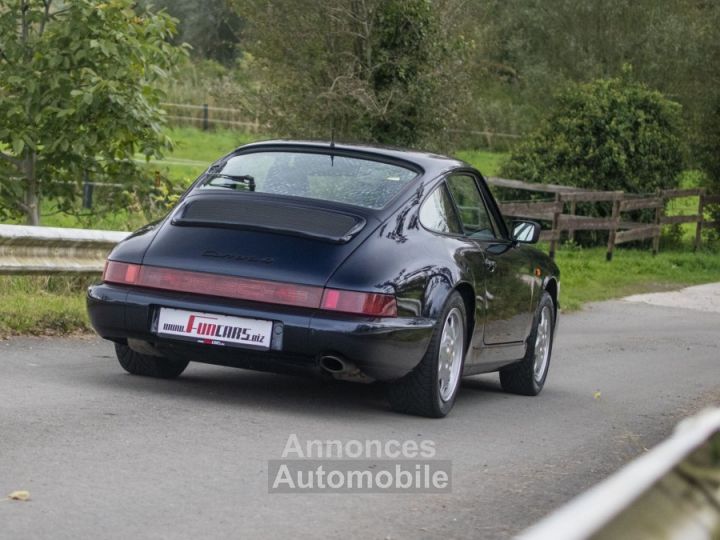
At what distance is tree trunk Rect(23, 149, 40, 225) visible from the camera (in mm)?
14539

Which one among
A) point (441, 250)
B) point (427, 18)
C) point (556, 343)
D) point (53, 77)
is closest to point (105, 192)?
point (53, 77)

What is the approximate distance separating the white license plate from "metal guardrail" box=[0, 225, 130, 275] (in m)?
3.52

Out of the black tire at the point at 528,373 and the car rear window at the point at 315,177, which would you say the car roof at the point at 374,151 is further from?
the black tire at the point at 528,373

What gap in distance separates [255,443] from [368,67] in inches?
→ 627

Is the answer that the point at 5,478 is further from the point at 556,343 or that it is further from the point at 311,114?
the point at 311,114

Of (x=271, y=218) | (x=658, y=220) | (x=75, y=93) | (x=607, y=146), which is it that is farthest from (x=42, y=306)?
(x=607, y=146)

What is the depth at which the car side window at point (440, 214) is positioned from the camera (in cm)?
848

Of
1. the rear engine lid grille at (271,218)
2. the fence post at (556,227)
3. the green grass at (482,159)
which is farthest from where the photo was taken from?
the green grass at (482,159)

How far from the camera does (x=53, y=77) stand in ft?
45.2

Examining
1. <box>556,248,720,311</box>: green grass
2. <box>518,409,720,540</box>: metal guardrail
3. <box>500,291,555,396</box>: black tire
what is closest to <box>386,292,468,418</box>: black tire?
<box>500,291,555,396</box>: black tire

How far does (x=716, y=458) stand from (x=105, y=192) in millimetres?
12669

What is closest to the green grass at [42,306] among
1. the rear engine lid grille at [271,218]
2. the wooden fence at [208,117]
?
the rear engine lid grille at [271,218]

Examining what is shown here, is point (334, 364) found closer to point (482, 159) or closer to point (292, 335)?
point (292, 335)

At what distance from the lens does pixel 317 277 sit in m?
7.66
